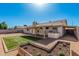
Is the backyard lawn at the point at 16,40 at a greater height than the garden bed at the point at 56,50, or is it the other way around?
the backyard lawn at the point at 16,40

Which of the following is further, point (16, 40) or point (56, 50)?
point (16, 40)

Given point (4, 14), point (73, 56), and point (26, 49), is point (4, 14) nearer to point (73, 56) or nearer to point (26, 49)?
point (26, 49)

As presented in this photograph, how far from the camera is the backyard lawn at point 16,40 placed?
3184 mm

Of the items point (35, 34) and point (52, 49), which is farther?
point (35, 34)

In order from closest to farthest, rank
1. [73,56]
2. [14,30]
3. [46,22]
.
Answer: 1. [73,56]
2. [46,22]
3. [14,30]

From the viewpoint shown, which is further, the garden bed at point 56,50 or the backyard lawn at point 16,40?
the backyard lawn at point 16,40

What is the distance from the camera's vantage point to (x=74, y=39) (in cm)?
303

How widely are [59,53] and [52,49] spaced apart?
0.19m

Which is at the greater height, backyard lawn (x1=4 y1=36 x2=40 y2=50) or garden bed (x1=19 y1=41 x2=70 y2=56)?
backyard lawn (x1=4 y1=36 x2=40 y2=50)

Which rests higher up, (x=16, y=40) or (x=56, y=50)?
(x=16, y=40)

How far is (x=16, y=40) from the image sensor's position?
10.6 feet

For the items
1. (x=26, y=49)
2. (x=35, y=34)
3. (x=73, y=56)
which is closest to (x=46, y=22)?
(x=35, y=34)

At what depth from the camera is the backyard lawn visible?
3184 mm

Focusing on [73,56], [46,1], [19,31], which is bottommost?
[73,56]
